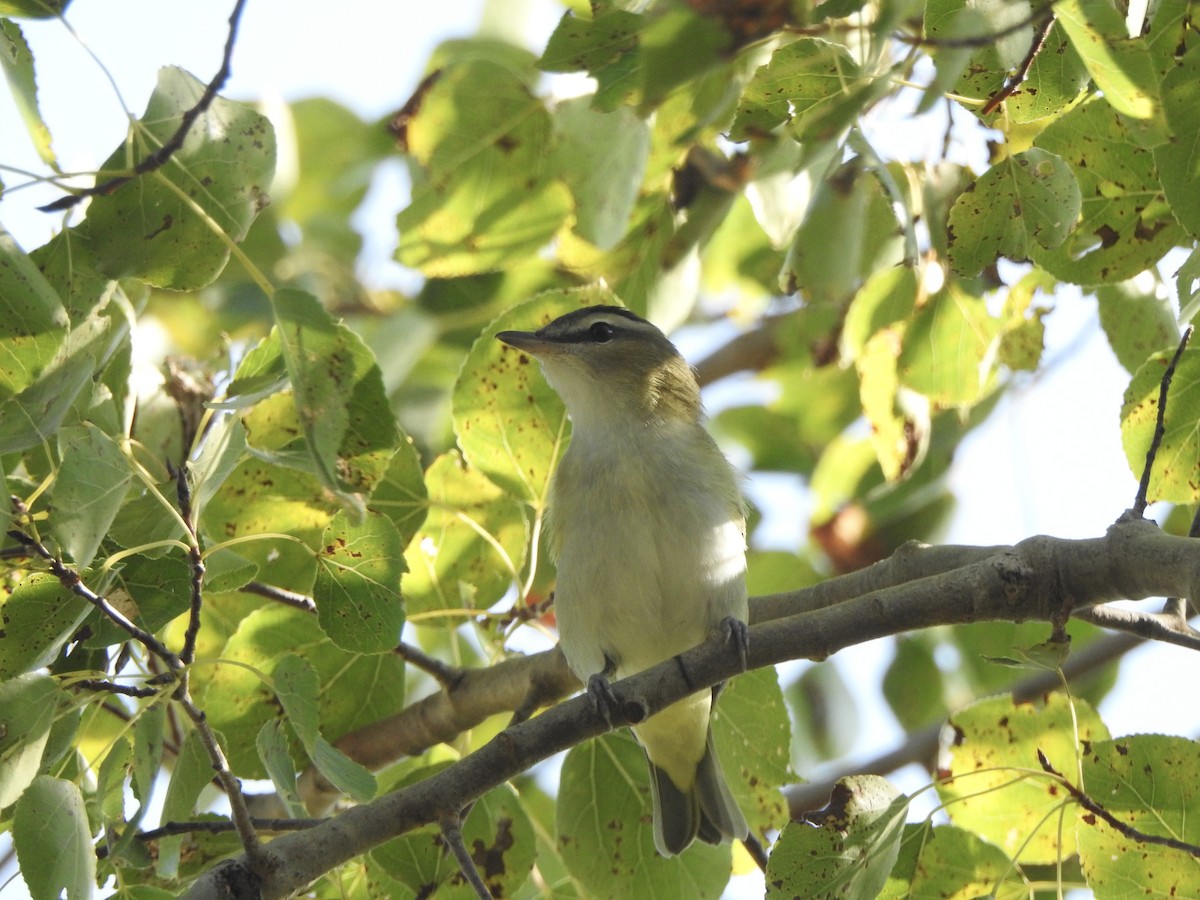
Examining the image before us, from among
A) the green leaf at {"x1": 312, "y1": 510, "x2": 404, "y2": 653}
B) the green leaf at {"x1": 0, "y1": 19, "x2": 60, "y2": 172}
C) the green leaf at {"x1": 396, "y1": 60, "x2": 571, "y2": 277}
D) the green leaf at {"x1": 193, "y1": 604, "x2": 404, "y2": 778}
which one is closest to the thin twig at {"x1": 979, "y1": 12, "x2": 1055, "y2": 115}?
the green leaf at {"x1": 312, "y1": 510, "x2": 404, "y2": 653}

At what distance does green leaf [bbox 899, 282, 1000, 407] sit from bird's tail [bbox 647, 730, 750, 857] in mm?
1359

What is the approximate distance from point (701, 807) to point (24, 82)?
303cm

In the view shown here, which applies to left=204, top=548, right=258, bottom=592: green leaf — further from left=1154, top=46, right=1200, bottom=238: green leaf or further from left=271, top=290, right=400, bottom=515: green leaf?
left=1154, top=46, right=1200, bottom=238: green leaf

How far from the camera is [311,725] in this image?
269 cm

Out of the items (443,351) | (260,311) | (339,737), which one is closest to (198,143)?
(339,737)

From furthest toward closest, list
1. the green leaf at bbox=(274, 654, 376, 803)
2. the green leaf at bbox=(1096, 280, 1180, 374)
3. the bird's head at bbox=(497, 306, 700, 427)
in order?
the bird's head at bbox=(497, 306, 700, 427) < the green leaf at bbox=(1096, 280, 1180, 374) < the green leaf at bbox=(274, 654, 376, 803)

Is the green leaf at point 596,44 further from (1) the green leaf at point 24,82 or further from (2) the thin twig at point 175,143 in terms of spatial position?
(1) the green leaf at point 24,82

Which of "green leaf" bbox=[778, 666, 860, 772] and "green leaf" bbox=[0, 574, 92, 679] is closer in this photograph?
"green leaf" bbox=[0, 574, 92, 679]

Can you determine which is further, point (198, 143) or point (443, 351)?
point (443, 351)

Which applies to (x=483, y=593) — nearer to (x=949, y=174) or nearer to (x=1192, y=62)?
(x=949, y=174)

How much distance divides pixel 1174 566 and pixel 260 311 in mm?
4969

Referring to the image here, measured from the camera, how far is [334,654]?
12.1 feet

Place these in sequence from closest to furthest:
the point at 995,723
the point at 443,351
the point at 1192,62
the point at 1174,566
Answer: the point at 1192,62 → the point at 1174,566 → the point at 995,723 → the point at 443,351

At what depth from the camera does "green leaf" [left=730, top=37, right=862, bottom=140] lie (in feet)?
8.55
